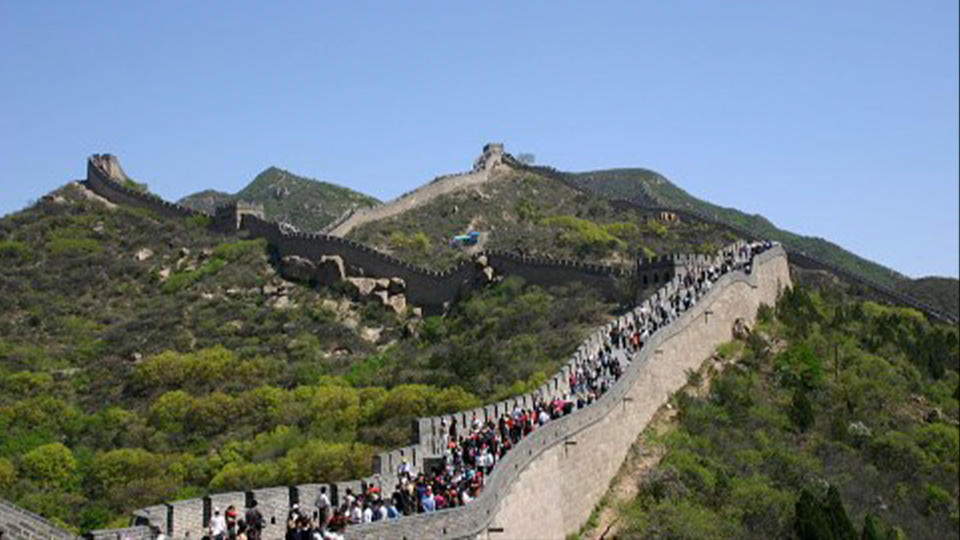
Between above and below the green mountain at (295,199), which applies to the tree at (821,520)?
below

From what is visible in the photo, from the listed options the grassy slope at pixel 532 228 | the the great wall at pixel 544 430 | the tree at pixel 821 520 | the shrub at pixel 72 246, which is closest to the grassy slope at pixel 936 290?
the grassy slope at pixel 532 228

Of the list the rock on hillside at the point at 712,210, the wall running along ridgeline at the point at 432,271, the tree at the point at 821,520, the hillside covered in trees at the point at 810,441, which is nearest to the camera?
the tree at the point at 821,520

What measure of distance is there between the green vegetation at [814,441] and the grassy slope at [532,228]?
1363cm

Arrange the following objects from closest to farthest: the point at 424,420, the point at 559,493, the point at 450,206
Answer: the point at 424,420
the point at 559,493
the point at 450,206

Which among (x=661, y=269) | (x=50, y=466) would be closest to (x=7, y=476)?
(x=50, y=466)

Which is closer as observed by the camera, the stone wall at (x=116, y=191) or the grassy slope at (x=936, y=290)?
the stone wall at (x=116, y=191)

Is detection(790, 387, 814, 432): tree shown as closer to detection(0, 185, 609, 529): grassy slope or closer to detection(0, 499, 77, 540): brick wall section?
detection(0, 185, 609, 529): grassy slope

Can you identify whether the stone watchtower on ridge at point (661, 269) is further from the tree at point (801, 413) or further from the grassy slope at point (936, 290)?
the grassy slope at point (936, 290)

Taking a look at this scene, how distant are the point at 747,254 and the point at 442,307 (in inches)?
433

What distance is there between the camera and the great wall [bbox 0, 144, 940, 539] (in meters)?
17.6

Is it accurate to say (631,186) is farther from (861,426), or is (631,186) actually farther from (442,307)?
(861,426)

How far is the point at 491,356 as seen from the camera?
40.5m

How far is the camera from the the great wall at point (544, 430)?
1756 centimetres

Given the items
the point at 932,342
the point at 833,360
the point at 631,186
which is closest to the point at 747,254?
the point at 833,360
